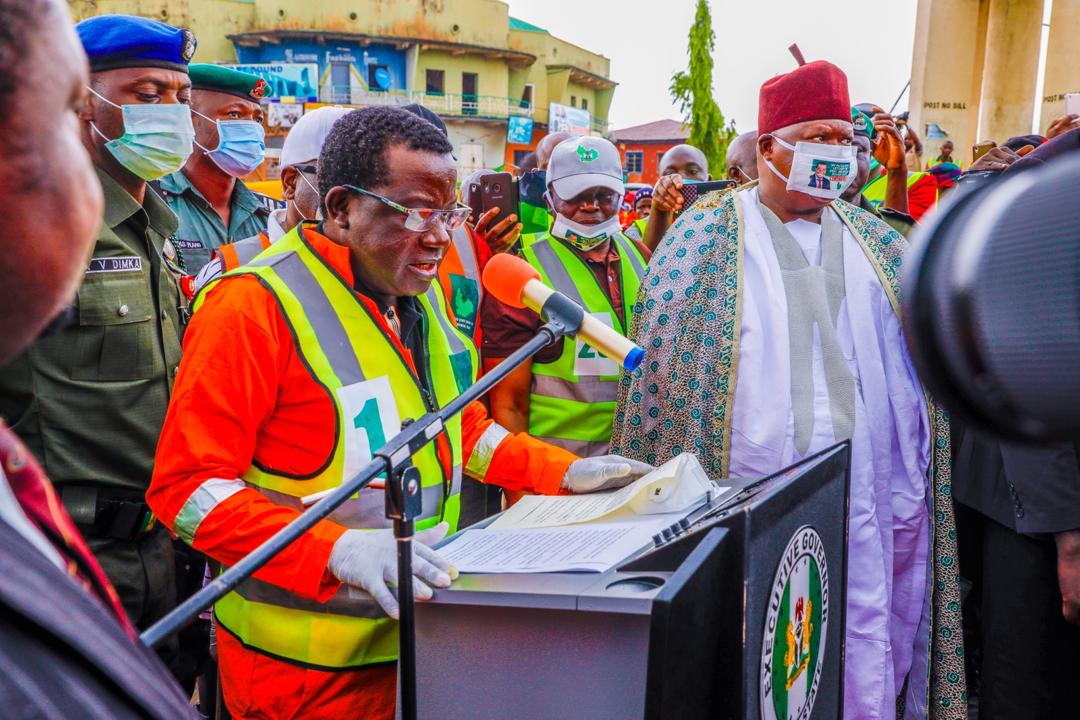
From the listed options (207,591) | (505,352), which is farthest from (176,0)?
(207,591)

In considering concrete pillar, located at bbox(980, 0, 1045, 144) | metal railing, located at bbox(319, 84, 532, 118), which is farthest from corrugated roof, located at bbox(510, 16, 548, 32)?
concrete pillar, located at bbox(980, 0, 1045, 144)

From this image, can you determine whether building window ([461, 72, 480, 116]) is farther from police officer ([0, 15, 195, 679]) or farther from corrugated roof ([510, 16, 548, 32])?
police officer ([0, 15, 195, 679])

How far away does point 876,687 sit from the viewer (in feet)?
8.73

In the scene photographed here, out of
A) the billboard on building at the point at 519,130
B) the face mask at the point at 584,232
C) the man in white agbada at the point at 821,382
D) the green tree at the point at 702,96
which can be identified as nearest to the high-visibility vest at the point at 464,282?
the face mask at the point at 584,232

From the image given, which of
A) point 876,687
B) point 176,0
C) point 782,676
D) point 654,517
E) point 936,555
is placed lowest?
point 876,687

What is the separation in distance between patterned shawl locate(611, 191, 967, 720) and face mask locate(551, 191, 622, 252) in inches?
28.0

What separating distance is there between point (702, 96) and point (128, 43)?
24154 mm

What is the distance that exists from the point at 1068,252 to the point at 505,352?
290 centimetres

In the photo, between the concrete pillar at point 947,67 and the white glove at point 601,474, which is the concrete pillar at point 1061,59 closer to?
the concrete pillar at point 947,67

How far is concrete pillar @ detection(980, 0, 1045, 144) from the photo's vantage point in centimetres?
1472

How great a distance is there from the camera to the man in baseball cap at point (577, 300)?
3494mm

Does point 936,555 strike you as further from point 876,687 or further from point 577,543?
point 577,543

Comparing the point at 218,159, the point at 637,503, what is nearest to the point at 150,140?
the point at 218,159

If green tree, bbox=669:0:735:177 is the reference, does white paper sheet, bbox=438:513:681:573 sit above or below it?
below
